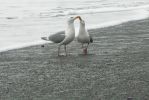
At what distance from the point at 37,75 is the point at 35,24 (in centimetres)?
1036

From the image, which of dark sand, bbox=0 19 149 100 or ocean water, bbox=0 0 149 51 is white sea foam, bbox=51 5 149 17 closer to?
ocean water, bbox=0 0 149 51

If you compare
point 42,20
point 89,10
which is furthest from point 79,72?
point 89,10

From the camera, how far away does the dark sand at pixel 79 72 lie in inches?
328

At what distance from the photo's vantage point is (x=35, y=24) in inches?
793

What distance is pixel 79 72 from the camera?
10094 millimetres

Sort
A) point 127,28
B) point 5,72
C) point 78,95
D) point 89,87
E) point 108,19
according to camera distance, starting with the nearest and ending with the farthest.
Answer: point 78,95, point 89,87, point 5,72, point 127,28, point 108,19

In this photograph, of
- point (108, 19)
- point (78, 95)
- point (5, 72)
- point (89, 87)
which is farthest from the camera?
A: point (108, 19)

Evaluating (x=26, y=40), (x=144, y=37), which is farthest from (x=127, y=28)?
(x=26, y=40)

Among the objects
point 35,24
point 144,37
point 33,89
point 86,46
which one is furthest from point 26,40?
point 33,89

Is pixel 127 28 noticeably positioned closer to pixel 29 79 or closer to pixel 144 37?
pixel 144 37

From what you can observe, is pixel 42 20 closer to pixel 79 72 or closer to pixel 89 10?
pixel 89 10

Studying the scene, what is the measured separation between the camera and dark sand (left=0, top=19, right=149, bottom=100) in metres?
8.34

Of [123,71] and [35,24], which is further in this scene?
[35,24]

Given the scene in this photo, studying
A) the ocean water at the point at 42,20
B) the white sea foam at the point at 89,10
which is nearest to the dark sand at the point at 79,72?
the ocean water at the point at 42,20
